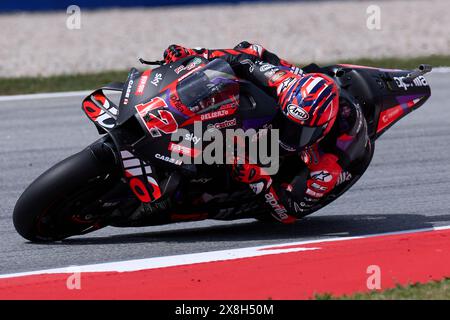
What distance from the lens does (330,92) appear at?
5609 millimetres

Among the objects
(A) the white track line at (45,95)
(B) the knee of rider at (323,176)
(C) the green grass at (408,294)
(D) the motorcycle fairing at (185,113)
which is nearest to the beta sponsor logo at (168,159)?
(D) the motorcycle fairing at (185,113)

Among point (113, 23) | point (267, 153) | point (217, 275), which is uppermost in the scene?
point (113, 23)

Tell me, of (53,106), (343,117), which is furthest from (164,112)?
(53,106)

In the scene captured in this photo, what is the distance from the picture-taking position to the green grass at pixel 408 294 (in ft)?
15.4

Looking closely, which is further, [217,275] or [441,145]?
[441,145]

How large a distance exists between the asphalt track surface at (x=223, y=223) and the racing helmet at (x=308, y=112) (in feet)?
2.20

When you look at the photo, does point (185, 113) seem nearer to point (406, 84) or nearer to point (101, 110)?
point (101, 110)

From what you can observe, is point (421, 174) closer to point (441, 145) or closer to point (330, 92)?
point (441, 145)

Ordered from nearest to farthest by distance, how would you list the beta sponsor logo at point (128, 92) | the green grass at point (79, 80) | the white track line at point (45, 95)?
the beta sponsor logo at point (128, 92)
the white track line at point (45, 95)
the green grass at point (79, 80)

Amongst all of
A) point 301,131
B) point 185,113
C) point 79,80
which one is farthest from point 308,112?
point 79,80

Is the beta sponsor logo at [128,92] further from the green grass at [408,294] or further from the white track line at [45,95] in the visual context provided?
the white track line at [45,95]

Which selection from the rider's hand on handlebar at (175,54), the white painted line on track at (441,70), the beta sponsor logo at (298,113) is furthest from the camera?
the white painted line on track at (441,70)

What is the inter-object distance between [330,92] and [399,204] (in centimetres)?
166

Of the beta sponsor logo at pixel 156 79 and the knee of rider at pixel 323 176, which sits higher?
the beta sponsor logo at pixel 156 79
